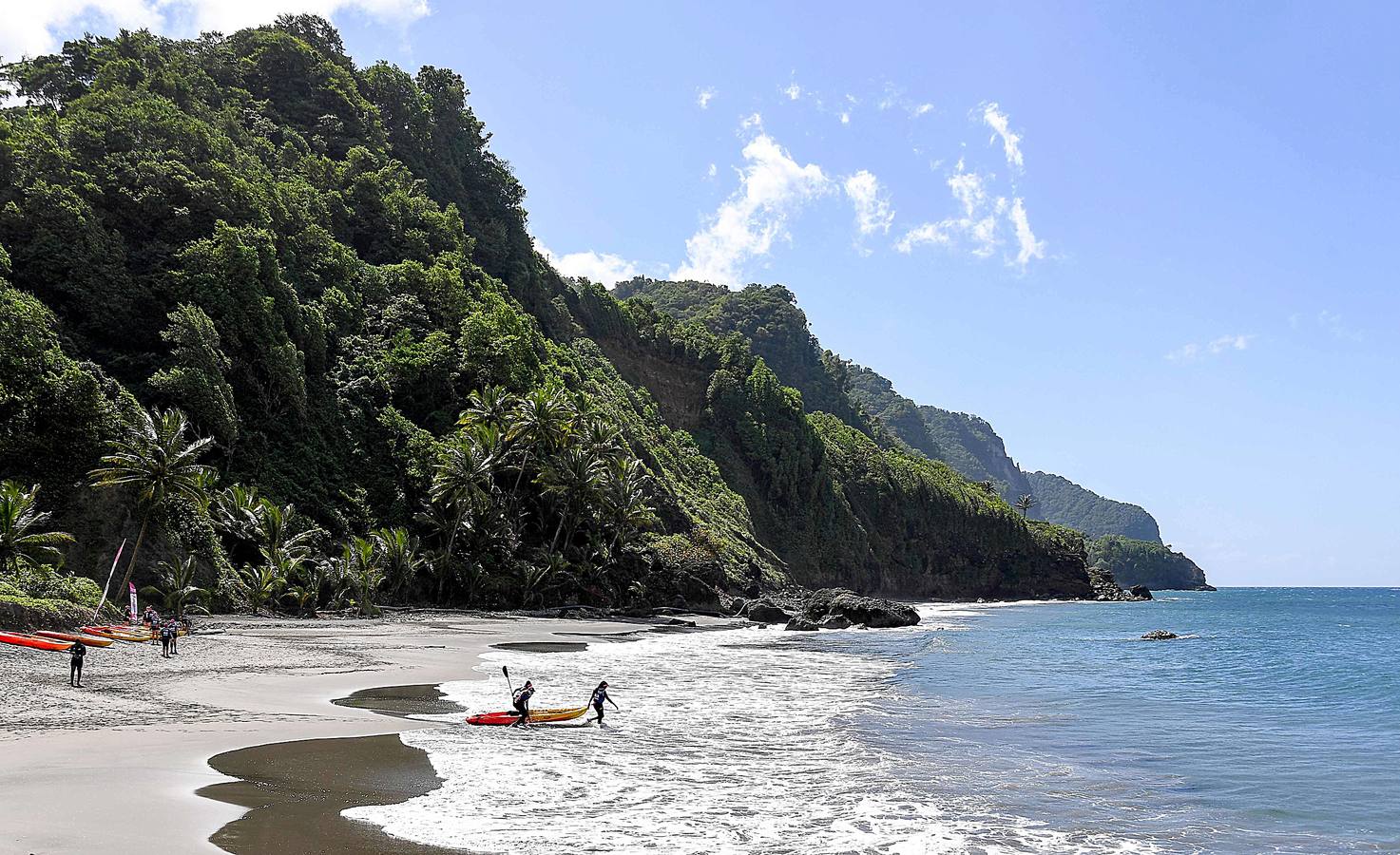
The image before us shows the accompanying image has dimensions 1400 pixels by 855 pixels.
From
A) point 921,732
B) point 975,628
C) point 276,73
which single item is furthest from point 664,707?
point 276,73

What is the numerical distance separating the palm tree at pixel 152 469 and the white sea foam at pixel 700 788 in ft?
60.4

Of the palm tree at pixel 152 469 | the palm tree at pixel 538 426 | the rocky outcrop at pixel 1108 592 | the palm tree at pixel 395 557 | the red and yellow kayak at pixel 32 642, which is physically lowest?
the rocky outcrop at pixel 1108 592

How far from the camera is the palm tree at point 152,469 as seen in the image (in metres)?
34.2

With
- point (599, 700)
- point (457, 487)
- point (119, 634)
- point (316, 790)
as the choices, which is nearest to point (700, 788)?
point (316, 790)

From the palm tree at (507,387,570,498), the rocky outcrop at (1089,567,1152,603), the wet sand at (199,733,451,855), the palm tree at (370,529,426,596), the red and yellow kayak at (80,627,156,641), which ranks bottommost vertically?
the rocky outcrop at (1089,567,1152,603)

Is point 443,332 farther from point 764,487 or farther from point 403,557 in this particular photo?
point 764,487

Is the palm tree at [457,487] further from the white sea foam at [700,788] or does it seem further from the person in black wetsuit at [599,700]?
the person in black wetsuit at [599,700]

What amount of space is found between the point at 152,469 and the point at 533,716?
79.0 feet

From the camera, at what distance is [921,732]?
1986cm

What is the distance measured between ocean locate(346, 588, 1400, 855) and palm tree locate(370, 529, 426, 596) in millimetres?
20375

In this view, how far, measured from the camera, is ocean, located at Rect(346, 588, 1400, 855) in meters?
11.8

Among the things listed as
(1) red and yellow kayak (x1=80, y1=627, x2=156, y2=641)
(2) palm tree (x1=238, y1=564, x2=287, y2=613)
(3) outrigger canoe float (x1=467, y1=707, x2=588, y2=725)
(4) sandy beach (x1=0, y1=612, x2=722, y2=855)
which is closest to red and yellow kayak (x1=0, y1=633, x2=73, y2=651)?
(4) sandy beach (x1=0, y1=612, x2=722, y2=855)

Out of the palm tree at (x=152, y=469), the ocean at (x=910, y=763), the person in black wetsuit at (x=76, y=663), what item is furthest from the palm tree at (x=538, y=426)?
the person in black wetsuit at (x=76, y=663)

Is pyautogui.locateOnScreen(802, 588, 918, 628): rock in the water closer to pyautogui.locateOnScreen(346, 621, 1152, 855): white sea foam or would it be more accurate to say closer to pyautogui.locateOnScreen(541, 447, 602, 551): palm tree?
pyautogui.locateOnScreen(541, 447, 602, 551): palm tree
